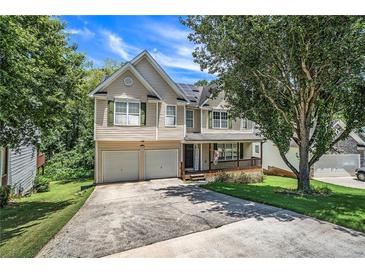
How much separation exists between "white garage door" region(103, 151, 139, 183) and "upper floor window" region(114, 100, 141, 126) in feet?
Result: 6.69

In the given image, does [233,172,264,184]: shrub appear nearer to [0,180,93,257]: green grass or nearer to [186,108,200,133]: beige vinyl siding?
[186,108,200,133]: beige vinyl siding

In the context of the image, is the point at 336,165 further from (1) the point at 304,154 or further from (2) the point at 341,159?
(1) the point at 304,154

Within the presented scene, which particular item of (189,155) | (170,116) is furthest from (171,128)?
(189,155)

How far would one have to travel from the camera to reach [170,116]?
48.8ft

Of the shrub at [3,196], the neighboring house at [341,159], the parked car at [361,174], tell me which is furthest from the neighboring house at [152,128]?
the parked car at [361,174]

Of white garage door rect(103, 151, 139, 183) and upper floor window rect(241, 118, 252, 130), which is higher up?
upper floor window rect(241, 118, 252, 130)

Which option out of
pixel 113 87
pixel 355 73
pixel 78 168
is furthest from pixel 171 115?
pixel 78 168

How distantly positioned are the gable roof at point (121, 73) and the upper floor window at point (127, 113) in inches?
44.2

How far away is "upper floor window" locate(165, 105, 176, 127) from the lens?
14.8 meters

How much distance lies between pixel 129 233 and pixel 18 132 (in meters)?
6.13

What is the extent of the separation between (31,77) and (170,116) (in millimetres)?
9131

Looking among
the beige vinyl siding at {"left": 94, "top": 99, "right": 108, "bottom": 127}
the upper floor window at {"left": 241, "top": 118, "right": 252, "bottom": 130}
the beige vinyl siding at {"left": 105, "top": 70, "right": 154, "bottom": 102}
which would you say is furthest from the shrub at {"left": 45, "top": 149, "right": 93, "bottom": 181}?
Answer: the upper floor window at {"left": 241, "top": 118, "right": 252, "bottom": 130}

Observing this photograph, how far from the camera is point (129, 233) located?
210 inches
